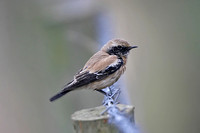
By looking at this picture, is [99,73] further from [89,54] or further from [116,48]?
[89,54]

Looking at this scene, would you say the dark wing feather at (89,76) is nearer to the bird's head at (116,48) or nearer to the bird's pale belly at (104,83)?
the bird's pale belly at (104,83)

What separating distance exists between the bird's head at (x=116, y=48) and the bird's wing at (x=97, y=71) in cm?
21

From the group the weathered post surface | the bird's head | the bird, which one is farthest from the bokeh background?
the weathered post surface

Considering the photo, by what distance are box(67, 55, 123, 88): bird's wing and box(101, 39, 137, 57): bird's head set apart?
21 centimetres

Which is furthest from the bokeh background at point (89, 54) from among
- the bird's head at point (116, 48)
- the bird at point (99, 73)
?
the bird at point (99, 73)

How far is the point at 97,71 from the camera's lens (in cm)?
342

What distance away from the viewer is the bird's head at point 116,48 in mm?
3722

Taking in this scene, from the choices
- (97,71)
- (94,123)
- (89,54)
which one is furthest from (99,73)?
(94,123)

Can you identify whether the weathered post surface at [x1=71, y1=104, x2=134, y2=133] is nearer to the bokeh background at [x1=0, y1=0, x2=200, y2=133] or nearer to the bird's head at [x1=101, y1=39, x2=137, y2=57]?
the bird's head at [x1=101, y1=39, x2=137, y2=57]

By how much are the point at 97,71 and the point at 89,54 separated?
1186 mm
